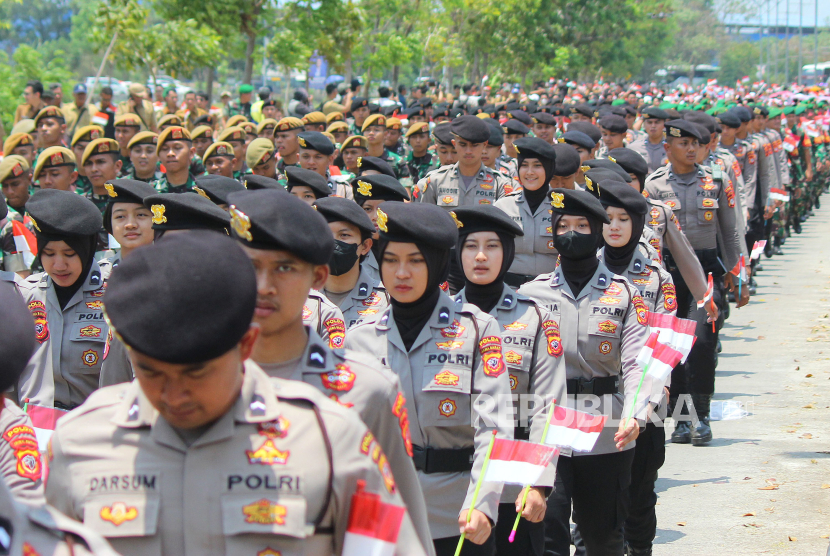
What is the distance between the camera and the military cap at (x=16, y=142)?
10835mm

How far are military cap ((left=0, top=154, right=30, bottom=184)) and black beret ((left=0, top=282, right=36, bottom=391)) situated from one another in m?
6.81

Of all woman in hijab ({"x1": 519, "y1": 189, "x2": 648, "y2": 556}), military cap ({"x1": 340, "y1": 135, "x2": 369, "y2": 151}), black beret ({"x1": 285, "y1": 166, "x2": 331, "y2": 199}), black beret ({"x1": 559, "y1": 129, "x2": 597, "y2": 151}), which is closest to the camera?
woman in hijab ({"x1": 519, "y1": 189, "x2": 648, "y2": 556})

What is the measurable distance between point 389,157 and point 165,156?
12.5 ft

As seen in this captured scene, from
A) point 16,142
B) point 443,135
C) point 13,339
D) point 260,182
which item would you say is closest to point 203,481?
point 13,339

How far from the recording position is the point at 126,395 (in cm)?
239

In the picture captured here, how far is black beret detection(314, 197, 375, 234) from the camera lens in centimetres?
607

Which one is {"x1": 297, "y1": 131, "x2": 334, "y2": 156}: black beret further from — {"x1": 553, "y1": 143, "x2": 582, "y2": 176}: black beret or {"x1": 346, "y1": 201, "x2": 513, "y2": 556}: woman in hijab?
{"x1": 346, "y1": 201, "x2": 513, "y2": 556}: woman in hijab

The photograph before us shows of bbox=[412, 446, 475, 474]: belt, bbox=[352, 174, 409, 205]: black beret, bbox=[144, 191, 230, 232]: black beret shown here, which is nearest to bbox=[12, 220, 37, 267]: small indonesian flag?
bbox=[352, 174, 409, 205]: black beret

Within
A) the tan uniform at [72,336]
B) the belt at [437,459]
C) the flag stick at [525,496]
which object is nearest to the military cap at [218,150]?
the tan uniform at [72,336]

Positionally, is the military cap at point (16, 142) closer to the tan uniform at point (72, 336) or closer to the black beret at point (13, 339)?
the tan uniform at point (72, 336)

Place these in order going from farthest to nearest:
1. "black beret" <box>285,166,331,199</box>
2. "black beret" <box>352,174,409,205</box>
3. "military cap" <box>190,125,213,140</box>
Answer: "military cap" <box>190,125,213,140</box>
"black beret" <box>285,166,331,199</box>
"black beret" <box>352,174,409,205</box>

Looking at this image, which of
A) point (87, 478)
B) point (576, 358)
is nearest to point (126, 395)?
point (87, 478)

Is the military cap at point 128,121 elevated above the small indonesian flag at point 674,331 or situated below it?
above

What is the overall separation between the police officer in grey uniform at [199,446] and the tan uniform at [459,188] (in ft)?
26.0
